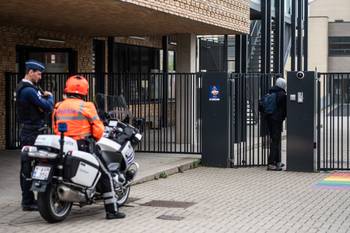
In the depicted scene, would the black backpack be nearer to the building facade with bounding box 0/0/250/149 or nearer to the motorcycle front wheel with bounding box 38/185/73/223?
the building facade with bounding box 0/0/250/149

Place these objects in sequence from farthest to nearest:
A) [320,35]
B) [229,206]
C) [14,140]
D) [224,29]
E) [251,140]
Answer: [320,35] → [224,29] → [251,140] → [14,140] → [229,206]

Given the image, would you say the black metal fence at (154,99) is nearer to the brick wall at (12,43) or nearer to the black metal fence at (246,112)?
the brick wall at (12,43)

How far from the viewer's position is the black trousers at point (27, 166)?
837 centimetres

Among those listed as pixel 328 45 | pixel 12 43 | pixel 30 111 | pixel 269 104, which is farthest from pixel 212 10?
pixel 328 45

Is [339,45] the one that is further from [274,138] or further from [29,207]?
[29,207]

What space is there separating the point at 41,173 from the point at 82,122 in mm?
864

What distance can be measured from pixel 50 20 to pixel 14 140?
314 cm

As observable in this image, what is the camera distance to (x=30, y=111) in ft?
28.2

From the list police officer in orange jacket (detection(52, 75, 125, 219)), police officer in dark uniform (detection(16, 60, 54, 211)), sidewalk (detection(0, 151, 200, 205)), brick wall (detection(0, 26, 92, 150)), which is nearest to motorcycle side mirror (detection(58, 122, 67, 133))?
police officer in orange jacket (detection(52, 75, 125, 219))

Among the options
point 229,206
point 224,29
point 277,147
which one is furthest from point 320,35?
point 229,206

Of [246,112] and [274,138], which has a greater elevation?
[246,112]

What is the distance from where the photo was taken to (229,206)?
369 inches

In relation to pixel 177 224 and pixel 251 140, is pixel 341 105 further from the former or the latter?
pixel 177 224

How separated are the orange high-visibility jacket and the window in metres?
63.5
